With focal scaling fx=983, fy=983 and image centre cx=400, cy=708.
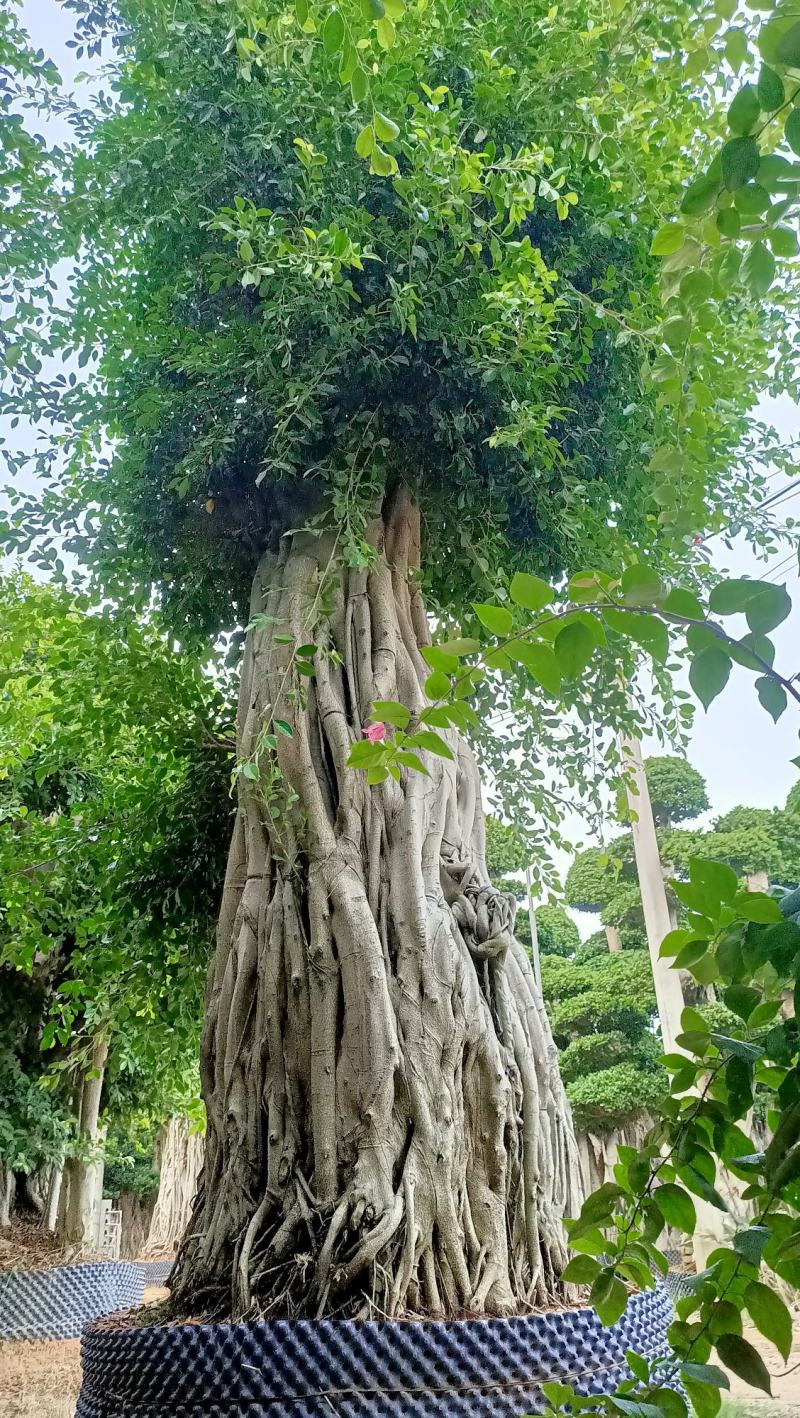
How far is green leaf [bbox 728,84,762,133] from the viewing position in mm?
425

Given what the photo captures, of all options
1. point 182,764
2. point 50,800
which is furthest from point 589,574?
point 50,800

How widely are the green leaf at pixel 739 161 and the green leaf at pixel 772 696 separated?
0.22m

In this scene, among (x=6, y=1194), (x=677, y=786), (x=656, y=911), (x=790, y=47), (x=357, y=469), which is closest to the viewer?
(x=790, y=47)

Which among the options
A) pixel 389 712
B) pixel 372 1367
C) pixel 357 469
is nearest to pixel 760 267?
pixel 389 712

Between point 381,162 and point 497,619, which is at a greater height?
point 381,162

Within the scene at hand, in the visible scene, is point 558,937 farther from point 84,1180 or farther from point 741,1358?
point 741,1358

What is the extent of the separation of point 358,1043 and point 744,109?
1.55m

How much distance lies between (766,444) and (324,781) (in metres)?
1.60

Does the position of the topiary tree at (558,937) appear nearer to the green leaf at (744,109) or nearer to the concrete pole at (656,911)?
the concrete pole at (656,911)

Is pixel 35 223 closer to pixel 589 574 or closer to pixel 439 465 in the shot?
pixel 439 465

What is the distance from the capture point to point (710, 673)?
425 mm

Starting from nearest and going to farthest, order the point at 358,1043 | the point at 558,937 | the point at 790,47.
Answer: the point at 790,47
the point at 358,1043
the point at 558,937

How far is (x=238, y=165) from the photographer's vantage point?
208cm

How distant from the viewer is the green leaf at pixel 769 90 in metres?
0.42
